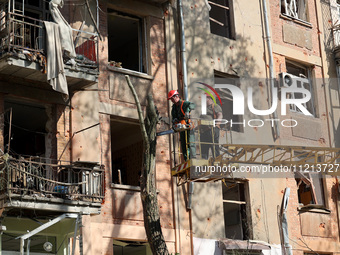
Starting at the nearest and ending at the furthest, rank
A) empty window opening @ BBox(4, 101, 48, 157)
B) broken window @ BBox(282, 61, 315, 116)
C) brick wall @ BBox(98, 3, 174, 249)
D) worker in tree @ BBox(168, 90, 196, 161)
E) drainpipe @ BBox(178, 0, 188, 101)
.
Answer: brick wall @ BBox(98, 3, 174, 249), worker in tree @ BBox(168, 90, 196, 161), empty window opening @ BBox(4, 101, 48, 157), drainpipe @ BBox(178, 0, 188, 101), broken window @ BBox(282, 61, 315, 116)

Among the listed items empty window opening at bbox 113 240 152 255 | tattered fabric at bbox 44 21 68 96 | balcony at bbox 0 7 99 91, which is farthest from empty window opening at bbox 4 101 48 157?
empty window opening at bbox 113 240 152 255

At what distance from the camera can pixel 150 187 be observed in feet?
59.8

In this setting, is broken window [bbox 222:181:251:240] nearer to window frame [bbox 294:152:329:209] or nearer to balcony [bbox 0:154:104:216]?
window frame [bbox 294:152:329:209]

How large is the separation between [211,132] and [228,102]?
8.80 feet

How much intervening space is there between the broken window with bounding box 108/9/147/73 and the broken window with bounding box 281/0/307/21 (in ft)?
19.4

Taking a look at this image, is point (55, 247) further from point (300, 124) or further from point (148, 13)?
point (300, 124)

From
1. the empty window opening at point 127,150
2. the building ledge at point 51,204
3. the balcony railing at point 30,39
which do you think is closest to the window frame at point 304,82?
the empty window opening at point 127,150

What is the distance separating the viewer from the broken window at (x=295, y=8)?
26.8 meters

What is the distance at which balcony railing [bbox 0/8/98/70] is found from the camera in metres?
18.0

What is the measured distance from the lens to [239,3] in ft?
82.2

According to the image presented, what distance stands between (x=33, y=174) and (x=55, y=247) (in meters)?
2.41

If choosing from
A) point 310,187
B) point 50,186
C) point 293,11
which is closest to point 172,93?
point 50,186

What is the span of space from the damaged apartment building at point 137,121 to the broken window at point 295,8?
5 cm

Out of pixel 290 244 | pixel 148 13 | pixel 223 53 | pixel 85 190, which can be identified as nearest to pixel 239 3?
pixel 223 53
